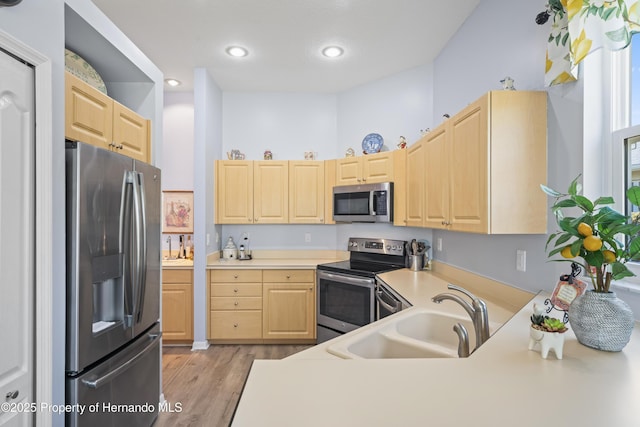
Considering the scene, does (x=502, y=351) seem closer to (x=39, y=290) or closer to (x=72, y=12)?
(x=39, y=290)

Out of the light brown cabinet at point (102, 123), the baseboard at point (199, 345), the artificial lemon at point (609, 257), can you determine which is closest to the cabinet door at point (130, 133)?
the light brown cabinet at point (102, 123)

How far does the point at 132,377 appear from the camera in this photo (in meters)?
1.82

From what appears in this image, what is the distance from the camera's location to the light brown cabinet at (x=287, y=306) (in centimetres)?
338

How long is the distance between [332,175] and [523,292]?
2.31 metres

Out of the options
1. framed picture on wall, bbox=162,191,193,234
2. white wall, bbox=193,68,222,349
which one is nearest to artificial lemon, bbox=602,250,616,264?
white wall, bbox=193,68,222,349

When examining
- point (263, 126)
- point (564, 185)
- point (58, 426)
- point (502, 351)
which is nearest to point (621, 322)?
point (502, 351)

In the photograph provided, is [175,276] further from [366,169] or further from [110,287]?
[366,169]

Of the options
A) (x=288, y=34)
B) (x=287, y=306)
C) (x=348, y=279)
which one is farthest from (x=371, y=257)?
(x=288, y=34)

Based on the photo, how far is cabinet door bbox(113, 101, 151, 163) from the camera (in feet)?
6.14

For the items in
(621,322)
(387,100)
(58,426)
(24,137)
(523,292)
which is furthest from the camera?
(387,100)

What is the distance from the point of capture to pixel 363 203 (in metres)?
3.29

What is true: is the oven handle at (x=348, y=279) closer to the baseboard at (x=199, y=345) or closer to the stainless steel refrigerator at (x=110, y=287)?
the baseboard at (x=199, y=345)

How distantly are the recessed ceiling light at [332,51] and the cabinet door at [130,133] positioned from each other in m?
1.70

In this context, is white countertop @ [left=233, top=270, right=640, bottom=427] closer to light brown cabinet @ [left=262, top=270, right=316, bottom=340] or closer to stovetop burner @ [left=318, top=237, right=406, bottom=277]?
stovetop burner @ [left=318, top=237, right=406, bottom=277]
